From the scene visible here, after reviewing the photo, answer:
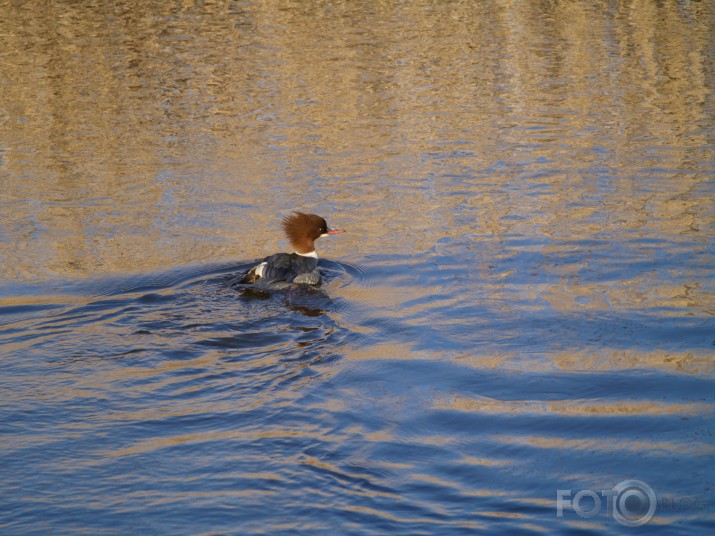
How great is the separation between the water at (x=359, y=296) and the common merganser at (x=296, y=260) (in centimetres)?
22

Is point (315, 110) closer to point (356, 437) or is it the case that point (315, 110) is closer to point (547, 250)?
point (547, 250)

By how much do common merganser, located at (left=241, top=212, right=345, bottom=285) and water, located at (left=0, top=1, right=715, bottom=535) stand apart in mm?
216

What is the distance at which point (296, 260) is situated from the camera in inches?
384

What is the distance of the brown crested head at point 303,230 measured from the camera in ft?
33.3

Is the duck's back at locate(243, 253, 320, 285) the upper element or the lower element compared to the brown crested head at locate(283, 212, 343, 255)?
lower

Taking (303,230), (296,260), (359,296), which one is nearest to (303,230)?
(303,230)

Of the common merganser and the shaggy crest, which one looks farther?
the shaggy crest

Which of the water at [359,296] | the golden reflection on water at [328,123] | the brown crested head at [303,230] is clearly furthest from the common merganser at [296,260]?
the golden reflection on water at [328,123]

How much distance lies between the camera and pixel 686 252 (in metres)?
9.89

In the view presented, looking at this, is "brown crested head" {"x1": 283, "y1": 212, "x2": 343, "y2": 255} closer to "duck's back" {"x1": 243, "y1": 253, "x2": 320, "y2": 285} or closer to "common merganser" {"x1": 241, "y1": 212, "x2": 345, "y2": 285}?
"common merganser" {"x1": 241, "y1": 212, "x2": 345, "y2": 285}

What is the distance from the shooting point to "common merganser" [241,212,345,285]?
31.3 feet

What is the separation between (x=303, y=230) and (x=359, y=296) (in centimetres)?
118

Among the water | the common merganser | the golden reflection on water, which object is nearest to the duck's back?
the common merganser

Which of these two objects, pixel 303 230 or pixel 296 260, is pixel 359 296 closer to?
pixel 296 260
